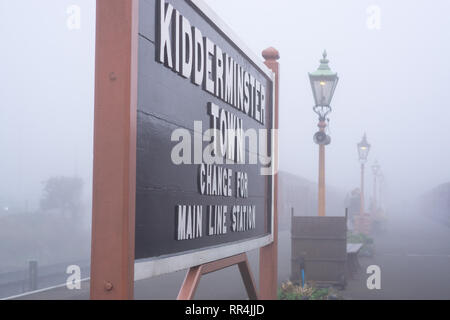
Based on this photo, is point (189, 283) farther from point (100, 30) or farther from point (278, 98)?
point (278, 98)

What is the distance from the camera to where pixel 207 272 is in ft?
9.03

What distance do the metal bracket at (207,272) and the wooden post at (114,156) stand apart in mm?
658

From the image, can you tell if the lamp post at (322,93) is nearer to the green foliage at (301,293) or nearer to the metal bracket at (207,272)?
the green foliage at (301,293)

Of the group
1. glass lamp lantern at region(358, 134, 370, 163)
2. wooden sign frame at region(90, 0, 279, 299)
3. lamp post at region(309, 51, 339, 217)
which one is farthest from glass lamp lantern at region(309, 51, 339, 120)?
glass lamp lantern at region(358, 134, 370, 163)

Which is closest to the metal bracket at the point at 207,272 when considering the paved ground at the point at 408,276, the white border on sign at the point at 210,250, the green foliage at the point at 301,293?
the white border on sign at the point at 210,250

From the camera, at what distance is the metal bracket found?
101 inches

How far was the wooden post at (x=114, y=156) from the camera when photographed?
6.22 feet

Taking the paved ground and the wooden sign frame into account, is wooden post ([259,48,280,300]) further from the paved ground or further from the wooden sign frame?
the paved ground

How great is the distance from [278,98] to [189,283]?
2.04m

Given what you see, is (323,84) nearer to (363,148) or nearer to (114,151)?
(114,151)

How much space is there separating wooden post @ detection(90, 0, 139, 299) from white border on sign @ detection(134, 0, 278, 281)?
105 millimetres

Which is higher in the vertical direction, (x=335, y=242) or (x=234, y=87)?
(x=234, y=87)

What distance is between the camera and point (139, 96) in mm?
2057
